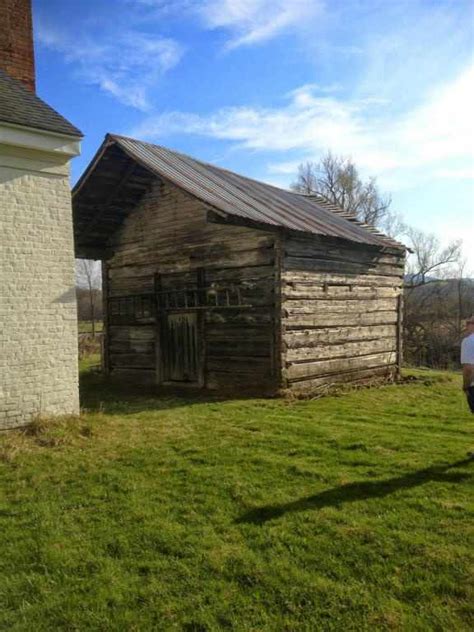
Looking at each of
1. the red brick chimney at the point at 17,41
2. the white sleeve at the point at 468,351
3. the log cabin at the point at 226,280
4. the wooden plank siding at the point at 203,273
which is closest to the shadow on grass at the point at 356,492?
the white sleeve at the point at 468,351

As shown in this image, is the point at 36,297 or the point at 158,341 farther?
the point at 158,341

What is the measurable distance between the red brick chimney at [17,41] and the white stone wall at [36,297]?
95.4 inches

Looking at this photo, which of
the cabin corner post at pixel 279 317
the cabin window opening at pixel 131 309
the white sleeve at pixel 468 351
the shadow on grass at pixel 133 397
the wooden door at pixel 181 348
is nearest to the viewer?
the white sleeve at pixel 468 351

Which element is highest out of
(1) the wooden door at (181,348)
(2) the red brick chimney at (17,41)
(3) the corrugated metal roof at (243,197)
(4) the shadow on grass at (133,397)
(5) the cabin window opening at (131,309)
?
(2) the red brick chimney at (17,41)

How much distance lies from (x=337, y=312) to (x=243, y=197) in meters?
3.53

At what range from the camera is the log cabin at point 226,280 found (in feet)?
36.8

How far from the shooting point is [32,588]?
12.3 ft

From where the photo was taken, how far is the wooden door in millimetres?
12594

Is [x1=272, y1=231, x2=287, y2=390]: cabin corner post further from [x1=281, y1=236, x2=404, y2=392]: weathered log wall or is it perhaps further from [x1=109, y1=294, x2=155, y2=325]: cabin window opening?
[x1=109, y1=294, x2=155, y2=325]: cabin window opening

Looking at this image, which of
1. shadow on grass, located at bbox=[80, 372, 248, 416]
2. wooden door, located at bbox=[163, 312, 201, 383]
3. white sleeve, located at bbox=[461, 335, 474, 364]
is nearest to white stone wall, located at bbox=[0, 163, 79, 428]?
shadow on grass, located at bbox=[80, 372, 248, 416]

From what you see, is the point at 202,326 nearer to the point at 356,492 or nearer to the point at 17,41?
the point at 17,41

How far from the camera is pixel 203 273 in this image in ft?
40.3

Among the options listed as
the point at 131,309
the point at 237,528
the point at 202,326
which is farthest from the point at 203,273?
the point at 237,528

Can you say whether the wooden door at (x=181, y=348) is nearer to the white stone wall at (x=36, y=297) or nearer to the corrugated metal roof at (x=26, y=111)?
the white stone wall at (x=36, y=297)
